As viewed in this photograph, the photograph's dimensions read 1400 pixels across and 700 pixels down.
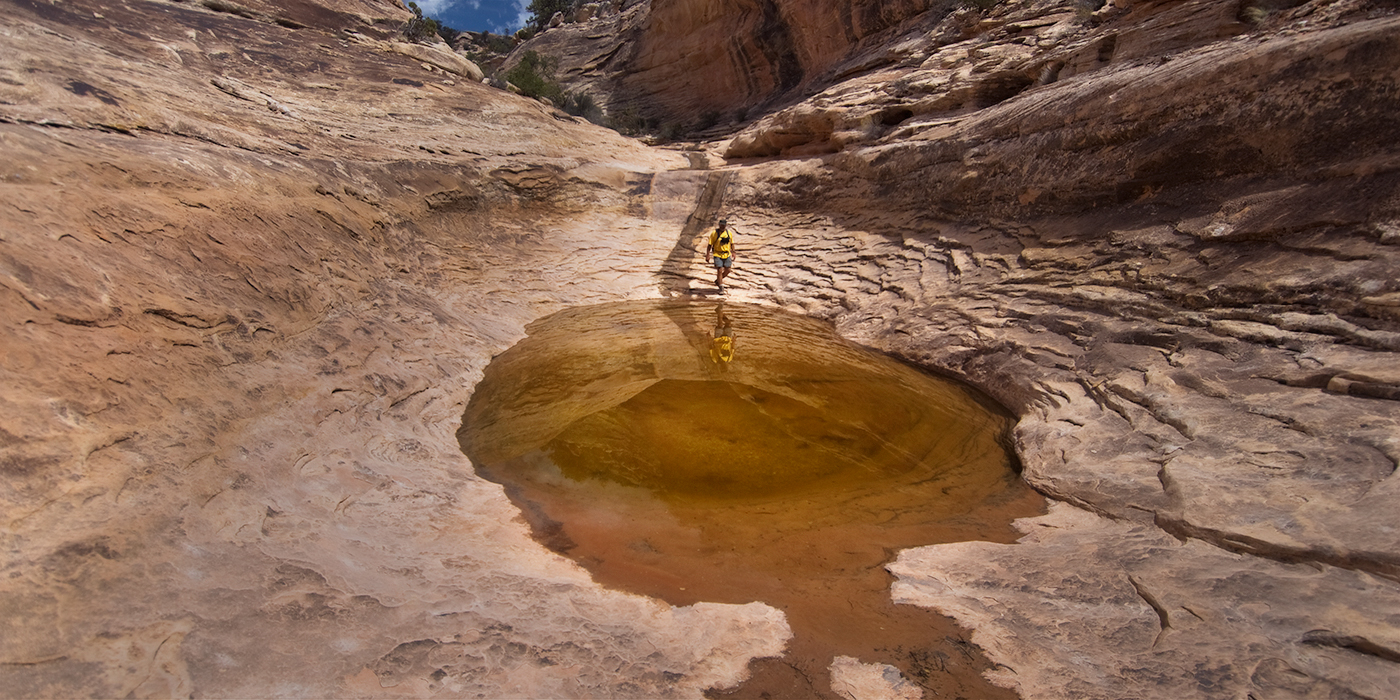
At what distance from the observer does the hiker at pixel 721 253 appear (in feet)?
31.4

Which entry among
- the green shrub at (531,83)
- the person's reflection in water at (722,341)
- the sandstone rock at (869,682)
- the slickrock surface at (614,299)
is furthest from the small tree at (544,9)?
the sandstone rock at (869,682)

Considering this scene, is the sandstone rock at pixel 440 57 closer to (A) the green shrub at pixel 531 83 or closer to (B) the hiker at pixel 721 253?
(A) the green shrub at pixel 531 83

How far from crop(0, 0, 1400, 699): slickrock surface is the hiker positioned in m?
0.40

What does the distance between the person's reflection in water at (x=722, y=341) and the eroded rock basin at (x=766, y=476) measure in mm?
45

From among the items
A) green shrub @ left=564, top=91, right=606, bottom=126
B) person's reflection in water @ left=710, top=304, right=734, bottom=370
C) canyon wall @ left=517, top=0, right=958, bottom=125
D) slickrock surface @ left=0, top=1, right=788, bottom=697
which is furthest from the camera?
green shrub @ left=564, top=91, right=606, bottom=126

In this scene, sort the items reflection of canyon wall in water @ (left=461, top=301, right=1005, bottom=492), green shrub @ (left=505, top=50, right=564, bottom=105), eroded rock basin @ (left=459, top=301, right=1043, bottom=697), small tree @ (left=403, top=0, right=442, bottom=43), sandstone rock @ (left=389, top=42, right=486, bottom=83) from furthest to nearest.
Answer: green shrub @ (left=505, top=50, right=564, bottom=105) < small tree @ (left=403, top=0, right=442, bottom=43) < sandstone rock @ (left=389, top=42, right=486, bottom=83) < reflection of canyon wall in water @ (left=461, top=301, right=1005, bottom=492) < eroded rock basin @ (left=459, top=301, right=1043, bottom=697)

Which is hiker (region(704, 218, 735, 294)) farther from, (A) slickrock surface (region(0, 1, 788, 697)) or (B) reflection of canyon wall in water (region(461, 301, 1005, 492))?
(A) slickrock surface (region(0, 1, 788, 697))

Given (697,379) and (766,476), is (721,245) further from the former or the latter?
(766,476)

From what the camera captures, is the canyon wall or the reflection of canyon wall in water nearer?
the reflection of canyon wall in water

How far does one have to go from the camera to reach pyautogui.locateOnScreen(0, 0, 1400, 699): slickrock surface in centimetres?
212

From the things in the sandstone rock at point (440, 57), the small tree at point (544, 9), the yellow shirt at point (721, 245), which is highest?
the small tree at point (544, 9)

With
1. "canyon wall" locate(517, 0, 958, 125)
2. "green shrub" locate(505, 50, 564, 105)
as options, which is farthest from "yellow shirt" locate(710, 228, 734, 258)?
"green shrub" locate(505, 50, 564, 105)

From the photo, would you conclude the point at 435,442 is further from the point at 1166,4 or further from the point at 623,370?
the point at 1166,4

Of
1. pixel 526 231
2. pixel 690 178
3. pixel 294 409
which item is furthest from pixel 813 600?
pixel 690 178
